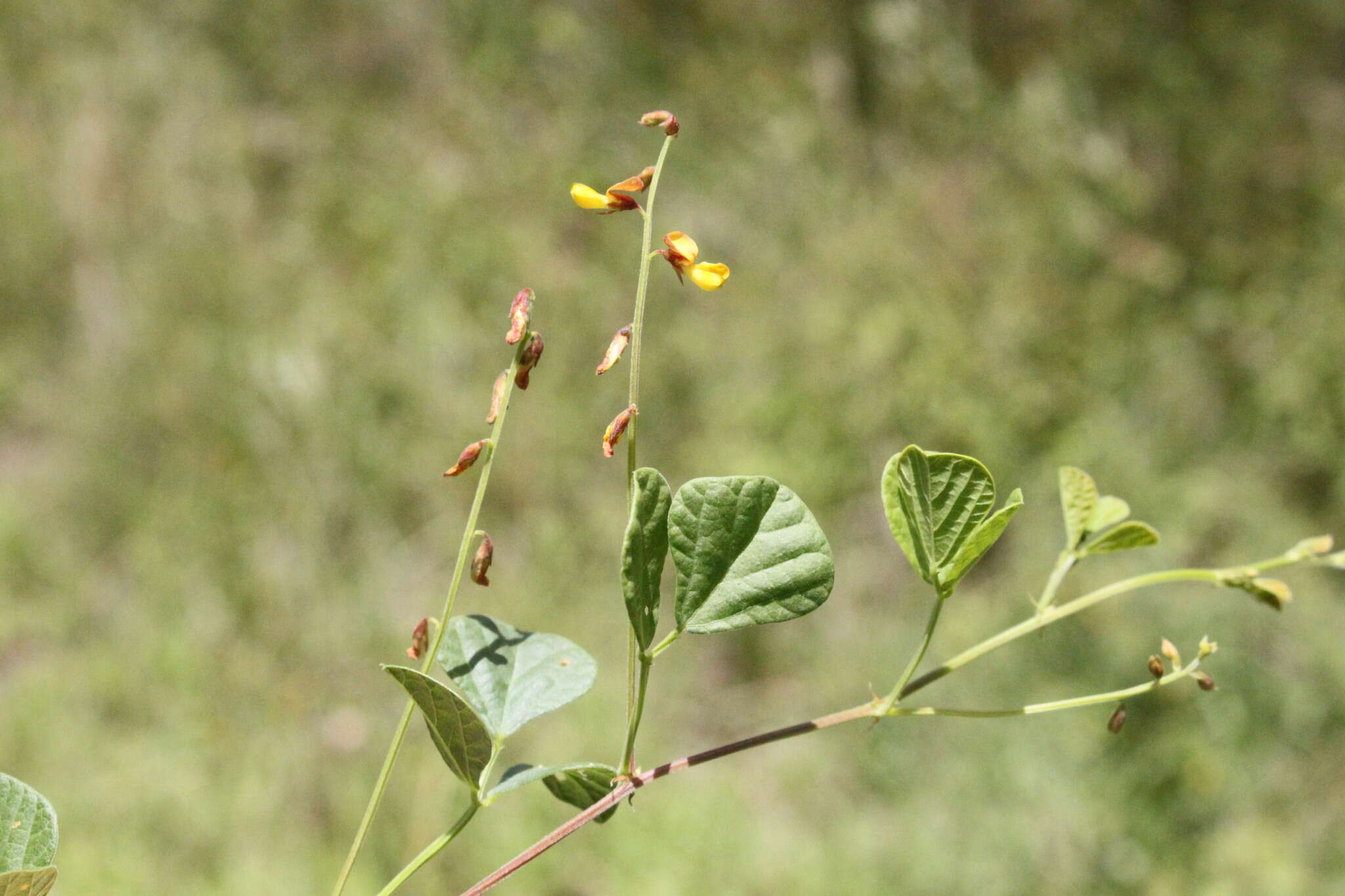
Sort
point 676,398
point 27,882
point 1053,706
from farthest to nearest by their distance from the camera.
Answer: point 676,398 < point 1053,706 < point 27,882

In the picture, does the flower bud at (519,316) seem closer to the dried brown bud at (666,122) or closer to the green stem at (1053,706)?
the dried brown bud at (666,122)

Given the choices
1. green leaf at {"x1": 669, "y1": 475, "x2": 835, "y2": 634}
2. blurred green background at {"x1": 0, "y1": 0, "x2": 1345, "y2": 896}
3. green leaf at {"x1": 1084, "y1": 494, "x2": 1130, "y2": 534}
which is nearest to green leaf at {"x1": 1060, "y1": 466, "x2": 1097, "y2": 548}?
green leaf at {"x1": 1084, "y1": 494, "x2": 1130, "y2": 534}

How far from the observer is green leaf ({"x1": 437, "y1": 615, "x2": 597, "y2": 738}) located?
1.41ft

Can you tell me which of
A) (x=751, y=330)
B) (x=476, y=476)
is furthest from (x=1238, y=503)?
(x=476, y=476)

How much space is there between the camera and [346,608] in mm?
2406

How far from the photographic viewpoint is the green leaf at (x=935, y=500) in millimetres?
381

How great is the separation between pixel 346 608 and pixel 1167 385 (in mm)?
2260

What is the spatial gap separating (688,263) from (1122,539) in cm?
22

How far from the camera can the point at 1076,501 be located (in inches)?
17.4

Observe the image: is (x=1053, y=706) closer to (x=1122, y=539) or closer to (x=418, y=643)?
(x=1122, y=539)

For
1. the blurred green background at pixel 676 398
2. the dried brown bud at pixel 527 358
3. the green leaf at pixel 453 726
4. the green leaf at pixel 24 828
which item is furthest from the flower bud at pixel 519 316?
the blurred green background at pixel 676 398

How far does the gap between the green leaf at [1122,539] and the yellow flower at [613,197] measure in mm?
238

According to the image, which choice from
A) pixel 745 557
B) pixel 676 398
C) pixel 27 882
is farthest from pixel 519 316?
pixel 676 398

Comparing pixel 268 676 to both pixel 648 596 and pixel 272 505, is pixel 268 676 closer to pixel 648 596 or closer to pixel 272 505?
pixel 272 505
